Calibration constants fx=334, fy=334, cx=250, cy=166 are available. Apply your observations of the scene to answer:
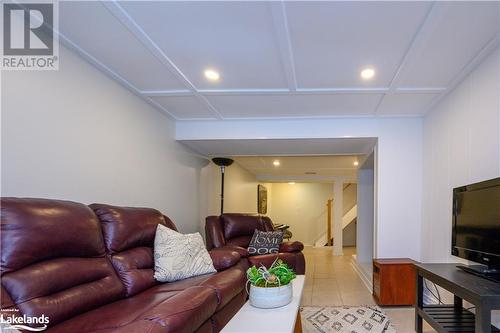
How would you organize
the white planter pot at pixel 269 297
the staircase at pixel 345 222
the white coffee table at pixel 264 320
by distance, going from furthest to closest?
1. the staircase at pixel 345 222
2. the white planter pot at pixel 269 297
3. the white coffee table at pixel 264 320

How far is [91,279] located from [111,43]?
5.04 ft

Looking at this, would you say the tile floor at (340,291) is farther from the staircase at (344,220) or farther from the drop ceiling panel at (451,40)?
the staircase at (344,220)

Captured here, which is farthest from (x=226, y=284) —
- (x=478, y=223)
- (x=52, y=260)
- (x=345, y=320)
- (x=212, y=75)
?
(x=478, y=223)

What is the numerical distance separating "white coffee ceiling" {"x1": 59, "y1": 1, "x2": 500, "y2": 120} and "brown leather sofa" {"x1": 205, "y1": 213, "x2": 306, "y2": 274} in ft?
6.41

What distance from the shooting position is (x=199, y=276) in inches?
108

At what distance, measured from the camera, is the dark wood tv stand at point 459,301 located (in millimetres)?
1784

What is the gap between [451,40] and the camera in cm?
215

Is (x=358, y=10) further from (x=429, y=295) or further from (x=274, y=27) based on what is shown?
(x=429, y=295)

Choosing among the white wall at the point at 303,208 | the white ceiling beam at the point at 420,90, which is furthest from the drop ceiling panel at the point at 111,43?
the white wall at the point at 303,208

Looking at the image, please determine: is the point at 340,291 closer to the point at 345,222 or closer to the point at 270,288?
the point at 270,288

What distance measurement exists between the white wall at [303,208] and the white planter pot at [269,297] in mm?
8476

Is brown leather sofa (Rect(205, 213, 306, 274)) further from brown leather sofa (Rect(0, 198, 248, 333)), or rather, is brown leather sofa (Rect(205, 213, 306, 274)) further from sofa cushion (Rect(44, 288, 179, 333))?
sofa cushion (Rect(44, 288, 179, 333))

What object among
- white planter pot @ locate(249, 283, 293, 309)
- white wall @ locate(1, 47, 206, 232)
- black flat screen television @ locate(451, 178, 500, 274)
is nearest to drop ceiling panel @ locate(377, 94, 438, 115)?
black flat screen television @ locate(451, 178, 500, 274)

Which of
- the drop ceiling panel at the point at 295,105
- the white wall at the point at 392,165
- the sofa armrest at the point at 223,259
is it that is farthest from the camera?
the white wall at the point at 392,165
